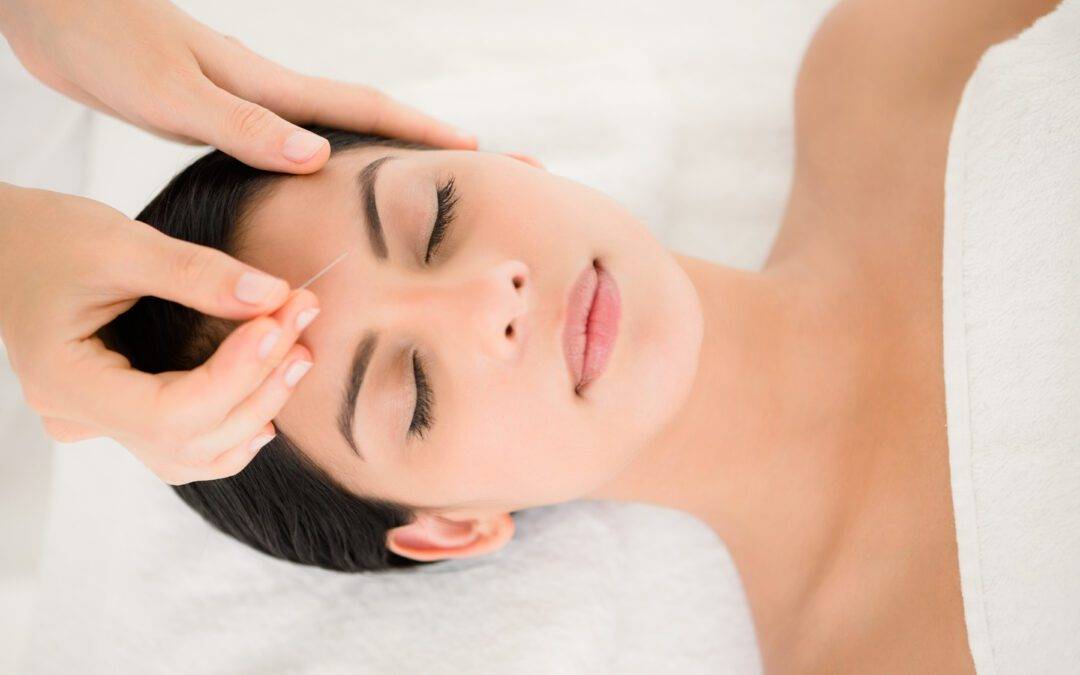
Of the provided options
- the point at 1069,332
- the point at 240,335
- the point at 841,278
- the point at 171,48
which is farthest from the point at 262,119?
the point at 1069,332

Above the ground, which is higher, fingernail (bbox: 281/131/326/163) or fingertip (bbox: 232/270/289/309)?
fingernail (bbox: 281/131/326/163)

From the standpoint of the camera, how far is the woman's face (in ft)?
3.88

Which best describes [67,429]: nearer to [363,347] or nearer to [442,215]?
[363,347]

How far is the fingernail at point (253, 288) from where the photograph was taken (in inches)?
38.9

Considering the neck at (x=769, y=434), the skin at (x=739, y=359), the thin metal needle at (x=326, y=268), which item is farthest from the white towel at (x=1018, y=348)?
the thin metal needle at (x=326, y=268)

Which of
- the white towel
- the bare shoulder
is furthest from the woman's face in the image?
the bare shoulder

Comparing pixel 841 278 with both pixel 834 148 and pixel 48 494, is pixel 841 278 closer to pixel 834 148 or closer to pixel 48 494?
pixel 834 148

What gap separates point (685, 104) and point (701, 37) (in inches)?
7.3

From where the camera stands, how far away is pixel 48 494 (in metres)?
1.86

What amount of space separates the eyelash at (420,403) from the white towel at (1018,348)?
31.8 inches

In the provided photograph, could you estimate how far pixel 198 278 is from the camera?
99 centimetres

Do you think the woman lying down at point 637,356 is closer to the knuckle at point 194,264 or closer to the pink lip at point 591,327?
the pink lip at point 591,327

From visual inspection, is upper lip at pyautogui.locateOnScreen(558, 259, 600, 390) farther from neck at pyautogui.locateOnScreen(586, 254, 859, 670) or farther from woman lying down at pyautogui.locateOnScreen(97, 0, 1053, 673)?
neck at pyautogui.locateOnScreen(586, 254, 859, 670)

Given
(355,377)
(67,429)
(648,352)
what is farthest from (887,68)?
(67,429)
